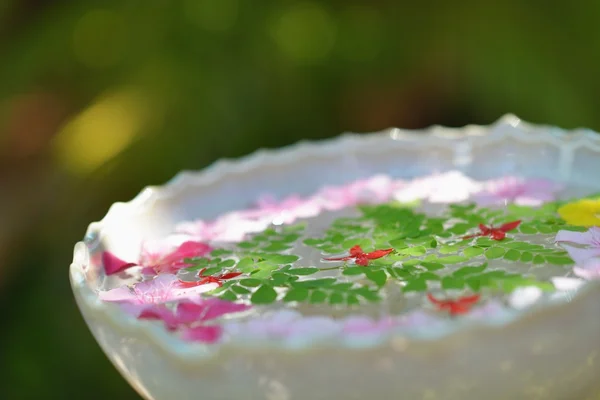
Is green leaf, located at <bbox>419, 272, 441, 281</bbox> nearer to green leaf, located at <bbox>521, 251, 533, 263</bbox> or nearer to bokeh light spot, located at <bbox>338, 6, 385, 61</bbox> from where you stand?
green leaf, located at <bbox>521, 251, 533, 263</bbox>

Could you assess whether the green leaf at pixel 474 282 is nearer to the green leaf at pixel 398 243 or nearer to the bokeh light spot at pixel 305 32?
the green leaf at pixel 398 243

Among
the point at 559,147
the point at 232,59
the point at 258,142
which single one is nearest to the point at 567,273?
the point at 559,147

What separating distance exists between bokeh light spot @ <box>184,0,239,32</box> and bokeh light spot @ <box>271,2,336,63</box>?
121 mm

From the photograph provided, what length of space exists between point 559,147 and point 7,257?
58.2 inches

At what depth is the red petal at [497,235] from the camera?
1.70ft

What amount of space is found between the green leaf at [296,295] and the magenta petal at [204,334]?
5 centimetres

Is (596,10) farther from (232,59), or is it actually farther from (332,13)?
(232,59)

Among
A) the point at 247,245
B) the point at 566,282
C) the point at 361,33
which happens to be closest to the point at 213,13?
the point at 361,33

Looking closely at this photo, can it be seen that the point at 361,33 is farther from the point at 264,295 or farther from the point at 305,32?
the point at 264,295

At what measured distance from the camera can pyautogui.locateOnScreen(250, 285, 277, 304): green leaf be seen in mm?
447

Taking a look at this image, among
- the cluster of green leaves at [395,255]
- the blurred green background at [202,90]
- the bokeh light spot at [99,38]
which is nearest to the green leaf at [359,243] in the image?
the cluster of green leaves at [395,255]

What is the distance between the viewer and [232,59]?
1.84 meters

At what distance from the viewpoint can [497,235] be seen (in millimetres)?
523

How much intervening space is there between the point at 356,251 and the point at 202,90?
1.34 meters
